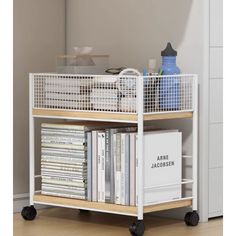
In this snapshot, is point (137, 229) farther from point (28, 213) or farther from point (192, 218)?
point (28, 213)

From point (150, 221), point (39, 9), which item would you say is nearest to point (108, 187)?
point (150, 221)

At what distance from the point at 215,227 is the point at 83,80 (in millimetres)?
856

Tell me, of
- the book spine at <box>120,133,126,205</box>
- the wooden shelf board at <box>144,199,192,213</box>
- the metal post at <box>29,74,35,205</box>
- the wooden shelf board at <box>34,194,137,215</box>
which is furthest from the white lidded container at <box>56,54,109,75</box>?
the wooden shelf board at <box>144,199,192,213</box>

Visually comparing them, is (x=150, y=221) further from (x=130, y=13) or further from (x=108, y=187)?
(x=130, y=13)

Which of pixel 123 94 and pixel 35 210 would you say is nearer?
pixel 123 94

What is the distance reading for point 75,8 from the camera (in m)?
3.31

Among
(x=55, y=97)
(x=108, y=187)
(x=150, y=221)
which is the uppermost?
(x=55, y=97)

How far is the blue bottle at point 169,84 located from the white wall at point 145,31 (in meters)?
0.14

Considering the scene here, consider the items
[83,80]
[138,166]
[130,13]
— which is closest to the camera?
[138,166]

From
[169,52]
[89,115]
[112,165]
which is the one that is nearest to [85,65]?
[89,115]

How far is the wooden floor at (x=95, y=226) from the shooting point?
2.66 metres

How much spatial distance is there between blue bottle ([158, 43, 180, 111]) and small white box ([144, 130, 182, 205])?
0.12 metres

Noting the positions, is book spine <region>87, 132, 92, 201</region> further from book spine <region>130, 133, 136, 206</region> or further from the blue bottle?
the blue bottle

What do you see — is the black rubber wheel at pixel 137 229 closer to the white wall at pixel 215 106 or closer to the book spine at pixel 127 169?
the book spine at pixel 127 169
